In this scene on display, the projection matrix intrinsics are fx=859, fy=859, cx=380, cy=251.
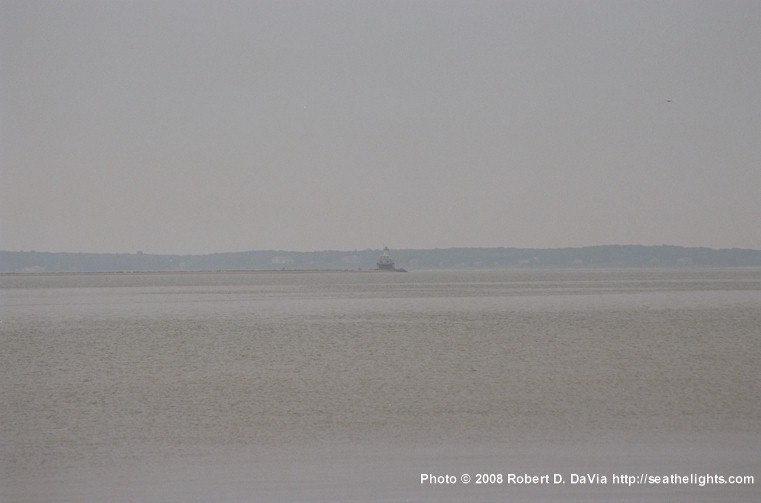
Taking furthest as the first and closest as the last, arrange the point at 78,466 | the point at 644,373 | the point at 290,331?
→ the point at 290,331
the point at 644,373
the point at 78,466

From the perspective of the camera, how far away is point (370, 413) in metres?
19.7

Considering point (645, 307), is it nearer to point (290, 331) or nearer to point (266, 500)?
point (290, 331)

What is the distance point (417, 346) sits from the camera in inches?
1444

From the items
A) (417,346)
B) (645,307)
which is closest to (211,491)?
(417,346)

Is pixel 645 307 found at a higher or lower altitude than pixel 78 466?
higher

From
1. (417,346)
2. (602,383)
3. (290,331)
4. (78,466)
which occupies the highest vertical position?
(290,331)

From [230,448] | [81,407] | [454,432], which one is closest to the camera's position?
→ [230,448]

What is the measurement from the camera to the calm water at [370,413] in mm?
13023

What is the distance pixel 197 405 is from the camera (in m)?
21.3

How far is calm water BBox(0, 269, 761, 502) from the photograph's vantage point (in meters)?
13.0

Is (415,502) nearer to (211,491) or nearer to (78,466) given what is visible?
(211,491)

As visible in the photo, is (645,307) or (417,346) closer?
(417,346)

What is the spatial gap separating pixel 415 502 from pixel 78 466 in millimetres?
6294

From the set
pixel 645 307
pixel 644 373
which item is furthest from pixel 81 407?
pixel 645 307
